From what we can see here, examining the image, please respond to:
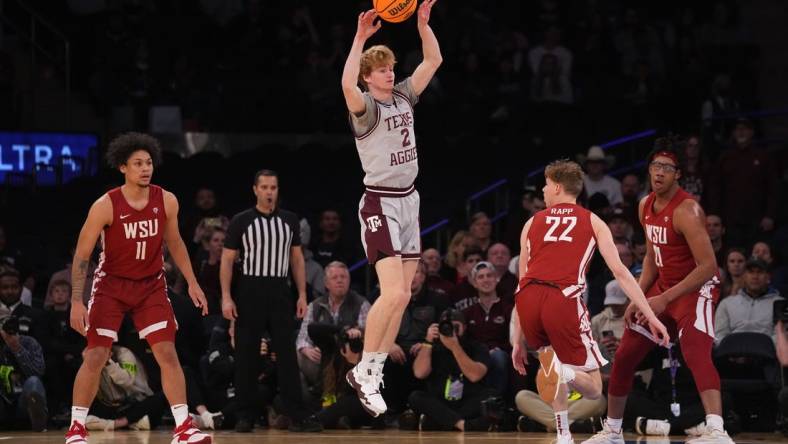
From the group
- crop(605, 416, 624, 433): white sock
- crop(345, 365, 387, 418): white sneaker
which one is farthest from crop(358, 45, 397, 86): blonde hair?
crop(605, 416, 624, 433): white sock

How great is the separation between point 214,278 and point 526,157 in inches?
201

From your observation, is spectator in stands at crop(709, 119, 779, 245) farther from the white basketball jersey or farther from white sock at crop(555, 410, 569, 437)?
the white basketball jersey

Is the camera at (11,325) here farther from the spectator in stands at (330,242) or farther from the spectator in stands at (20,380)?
the spectator in stands at (330,242)

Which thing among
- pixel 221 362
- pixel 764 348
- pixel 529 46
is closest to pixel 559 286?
pixel 764 348

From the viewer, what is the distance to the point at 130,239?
9.40 m

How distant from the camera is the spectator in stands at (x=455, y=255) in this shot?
1412 centimetres

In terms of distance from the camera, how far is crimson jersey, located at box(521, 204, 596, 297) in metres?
8.73

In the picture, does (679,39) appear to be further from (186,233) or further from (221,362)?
(221,362)

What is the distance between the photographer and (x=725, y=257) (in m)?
13.2

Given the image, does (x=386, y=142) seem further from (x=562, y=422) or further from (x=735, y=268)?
(x=735, y=268)

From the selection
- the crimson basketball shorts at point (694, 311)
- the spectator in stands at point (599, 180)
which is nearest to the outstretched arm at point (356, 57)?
the crimson basketball shorts at point (694, 311)

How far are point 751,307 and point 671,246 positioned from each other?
292 cm

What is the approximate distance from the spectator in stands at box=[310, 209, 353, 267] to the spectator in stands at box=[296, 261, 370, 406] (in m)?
1.98

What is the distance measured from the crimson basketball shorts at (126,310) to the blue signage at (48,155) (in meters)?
7.60
